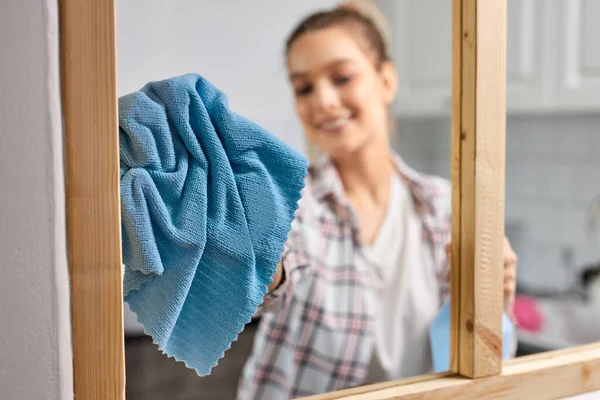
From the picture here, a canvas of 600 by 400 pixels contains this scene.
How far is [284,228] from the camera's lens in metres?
0.71

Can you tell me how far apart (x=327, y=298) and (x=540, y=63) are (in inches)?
35.2

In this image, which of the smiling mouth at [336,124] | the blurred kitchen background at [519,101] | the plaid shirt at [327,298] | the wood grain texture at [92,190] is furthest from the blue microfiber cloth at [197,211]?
the smiling mouth at [336,124]

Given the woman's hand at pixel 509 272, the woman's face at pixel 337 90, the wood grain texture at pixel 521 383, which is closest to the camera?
the wood grain texture at pixel 521 383

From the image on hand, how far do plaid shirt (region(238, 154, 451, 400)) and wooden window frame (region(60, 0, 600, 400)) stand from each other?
0.34 meters

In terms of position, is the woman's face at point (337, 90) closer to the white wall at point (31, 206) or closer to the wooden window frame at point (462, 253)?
the wooden window frame at point (462, 253)

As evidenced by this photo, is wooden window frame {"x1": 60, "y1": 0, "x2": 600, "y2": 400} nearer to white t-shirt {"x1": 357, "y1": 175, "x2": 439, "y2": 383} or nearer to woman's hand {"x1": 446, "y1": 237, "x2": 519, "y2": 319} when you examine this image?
woman's hand {"x1": 446, "y1": 237, "x2": 519, "y2": 319}

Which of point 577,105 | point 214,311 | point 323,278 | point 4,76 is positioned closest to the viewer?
point 4,76

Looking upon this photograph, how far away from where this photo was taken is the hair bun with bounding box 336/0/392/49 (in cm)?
146

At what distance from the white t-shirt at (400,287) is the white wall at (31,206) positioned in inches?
31.7

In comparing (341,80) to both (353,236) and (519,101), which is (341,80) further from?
(519,101)

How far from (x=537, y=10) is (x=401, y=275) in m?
0.83

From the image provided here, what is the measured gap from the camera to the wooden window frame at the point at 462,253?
0.58 metres

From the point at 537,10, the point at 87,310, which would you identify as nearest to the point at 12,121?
the point at 87,310

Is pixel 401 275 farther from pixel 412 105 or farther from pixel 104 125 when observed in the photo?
pixel 104 125
